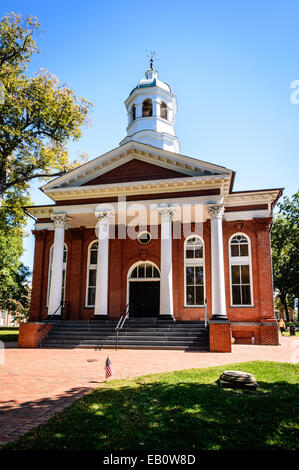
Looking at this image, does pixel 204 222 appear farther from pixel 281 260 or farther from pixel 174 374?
pixel 281 260

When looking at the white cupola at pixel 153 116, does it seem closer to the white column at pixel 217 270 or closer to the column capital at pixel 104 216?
the column capital at pixel 104 216

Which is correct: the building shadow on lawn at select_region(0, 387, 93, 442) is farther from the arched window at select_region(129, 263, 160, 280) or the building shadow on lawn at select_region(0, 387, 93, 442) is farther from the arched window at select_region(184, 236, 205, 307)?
the arched window at select_region(129, 263, 160, 280)

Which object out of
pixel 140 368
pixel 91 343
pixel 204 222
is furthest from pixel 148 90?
pixel 140 368

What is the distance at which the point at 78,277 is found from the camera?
21609mm

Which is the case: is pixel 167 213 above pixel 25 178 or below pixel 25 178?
below

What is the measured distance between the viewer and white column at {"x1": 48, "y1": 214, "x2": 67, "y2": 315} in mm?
17875

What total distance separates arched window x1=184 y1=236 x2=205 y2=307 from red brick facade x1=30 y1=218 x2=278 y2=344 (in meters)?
0.33

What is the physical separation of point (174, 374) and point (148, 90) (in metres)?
22.3

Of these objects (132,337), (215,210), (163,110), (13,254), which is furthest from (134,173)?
(13,254)

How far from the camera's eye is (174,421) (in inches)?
188

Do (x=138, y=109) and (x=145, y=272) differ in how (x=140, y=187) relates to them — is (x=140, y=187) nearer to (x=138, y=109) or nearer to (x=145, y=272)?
(x=145, y=272)

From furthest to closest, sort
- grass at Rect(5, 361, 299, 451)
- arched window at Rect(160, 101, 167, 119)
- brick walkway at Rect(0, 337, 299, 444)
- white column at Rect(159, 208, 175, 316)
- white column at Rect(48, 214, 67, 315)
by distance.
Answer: arched window at Rect(160, 101, 167, 119), white column at Rect(48, 214, 67, 315), white column at Rect(159, 208, 175, 316), brick walkway at Rect(0, 337, 299, 444), grass at Rect(5, 361, 299, 451)

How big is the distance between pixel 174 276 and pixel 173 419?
15314mm

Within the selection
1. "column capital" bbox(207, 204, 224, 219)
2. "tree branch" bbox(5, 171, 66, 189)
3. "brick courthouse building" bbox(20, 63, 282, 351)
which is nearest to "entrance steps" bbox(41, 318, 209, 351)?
"brick courthouse building" bbox(20, 63, 282, 351)
